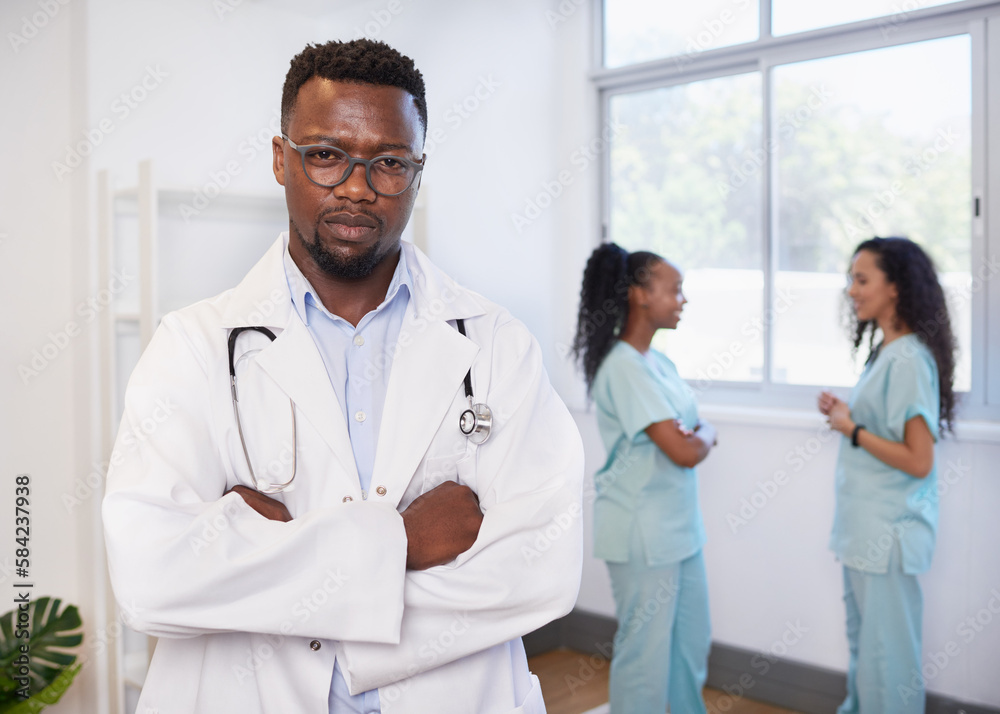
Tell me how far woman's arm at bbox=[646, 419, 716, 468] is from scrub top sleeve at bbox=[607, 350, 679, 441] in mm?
25

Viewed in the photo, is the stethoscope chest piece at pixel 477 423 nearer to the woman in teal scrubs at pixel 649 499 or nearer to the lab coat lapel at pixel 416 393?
the lab coat lapel at pixel 416 393

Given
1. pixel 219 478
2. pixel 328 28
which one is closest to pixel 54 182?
pixel 328 28

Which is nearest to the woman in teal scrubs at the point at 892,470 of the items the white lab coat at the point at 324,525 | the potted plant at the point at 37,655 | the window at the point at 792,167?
the window at the point at 792,167

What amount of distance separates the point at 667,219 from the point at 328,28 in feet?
5.43

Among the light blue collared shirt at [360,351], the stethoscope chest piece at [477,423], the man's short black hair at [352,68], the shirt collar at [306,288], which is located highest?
the man's short black hair at [352,68]

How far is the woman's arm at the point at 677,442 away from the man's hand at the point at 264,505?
5.07 feet

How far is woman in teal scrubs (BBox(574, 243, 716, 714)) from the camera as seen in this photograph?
8.16ft

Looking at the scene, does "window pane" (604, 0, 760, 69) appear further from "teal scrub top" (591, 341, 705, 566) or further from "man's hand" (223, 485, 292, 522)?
"man's hand" (223, 485, 292, 522)

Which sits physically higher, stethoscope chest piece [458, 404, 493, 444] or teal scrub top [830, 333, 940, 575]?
stethoscope chest piece [458, 404, 493, 444]

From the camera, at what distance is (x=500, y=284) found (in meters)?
3.46

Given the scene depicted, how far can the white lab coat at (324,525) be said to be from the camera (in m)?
1.01

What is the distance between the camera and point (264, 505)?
3.61ft

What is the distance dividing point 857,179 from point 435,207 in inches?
61.5

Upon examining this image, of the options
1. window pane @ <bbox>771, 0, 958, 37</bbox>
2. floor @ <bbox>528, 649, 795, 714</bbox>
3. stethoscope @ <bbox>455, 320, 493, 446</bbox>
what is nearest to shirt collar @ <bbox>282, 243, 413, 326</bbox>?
stethoscope @ <bbox>455, 320, 493, 446</bbox>
